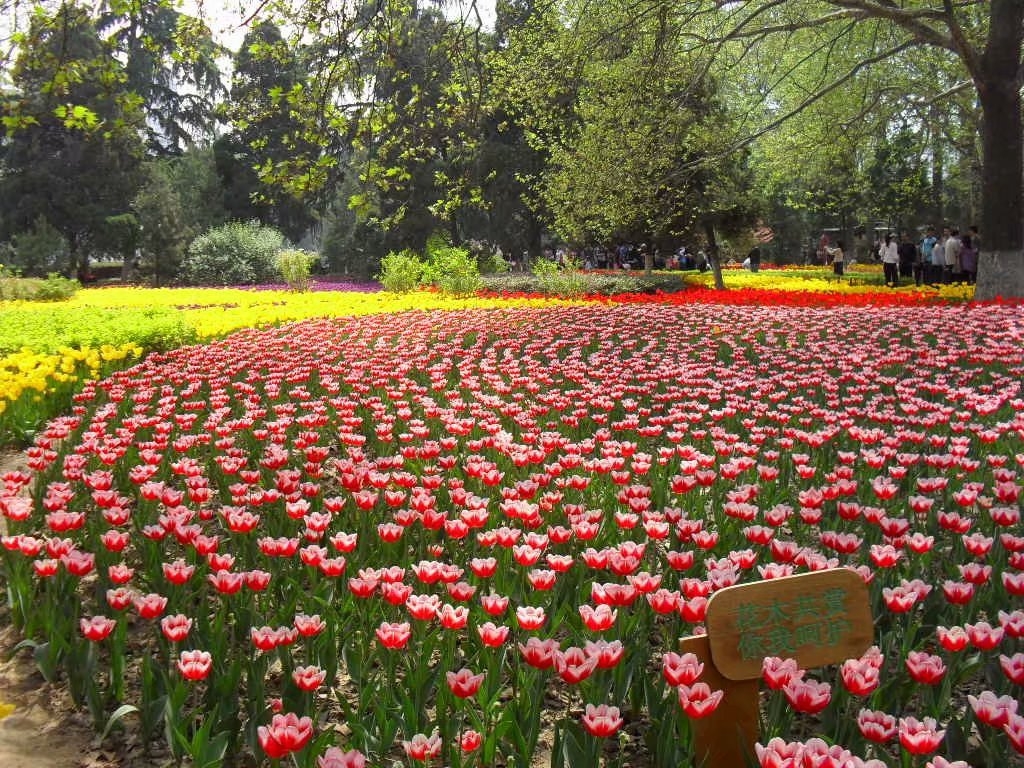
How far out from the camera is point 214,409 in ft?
20.1

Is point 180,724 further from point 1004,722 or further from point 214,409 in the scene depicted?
point 214,409

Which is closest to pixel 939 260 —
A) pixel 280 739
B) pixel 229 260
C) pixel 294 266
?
pixel 294 266

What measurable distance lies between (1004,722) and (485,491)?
9.03 ft

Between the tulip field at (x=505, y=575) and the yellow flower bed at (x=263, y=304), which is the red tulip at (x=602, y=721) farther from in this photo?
the yellow flower bed at (x=263, y=304)

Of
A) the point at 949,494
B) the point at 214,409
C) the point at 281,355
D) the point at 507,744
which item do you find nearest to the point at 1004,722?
the point at 507,744

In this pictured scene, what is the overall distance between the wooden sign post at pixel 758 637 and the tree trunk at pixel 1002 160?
13.1m

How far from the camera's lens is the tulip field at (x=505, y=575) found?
7.13ft

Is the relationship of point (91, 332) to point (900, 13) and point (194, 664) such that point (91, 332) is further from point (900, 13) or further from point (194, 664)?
point (900, 13)

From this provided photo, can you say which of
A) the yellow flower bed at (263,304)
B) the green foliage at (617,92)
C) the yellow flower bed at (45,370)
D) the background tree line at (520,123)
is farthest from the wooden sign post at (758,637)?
the yellow flower bed at (263,304)

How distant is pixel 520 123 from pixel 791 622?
11.2 m

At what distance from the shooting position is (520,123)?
12289 millimetres

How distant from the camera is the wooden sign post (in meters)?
1.93

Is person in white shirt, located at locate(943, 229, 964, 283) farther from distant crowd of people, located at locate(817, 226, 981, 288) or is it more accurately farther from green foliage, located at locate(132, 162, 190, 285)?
green foliage, located at locate(132, 162, 190, 285)

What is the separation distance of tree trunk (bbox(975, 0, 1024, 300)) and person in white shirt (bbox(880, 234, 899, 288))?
8.72 metres
